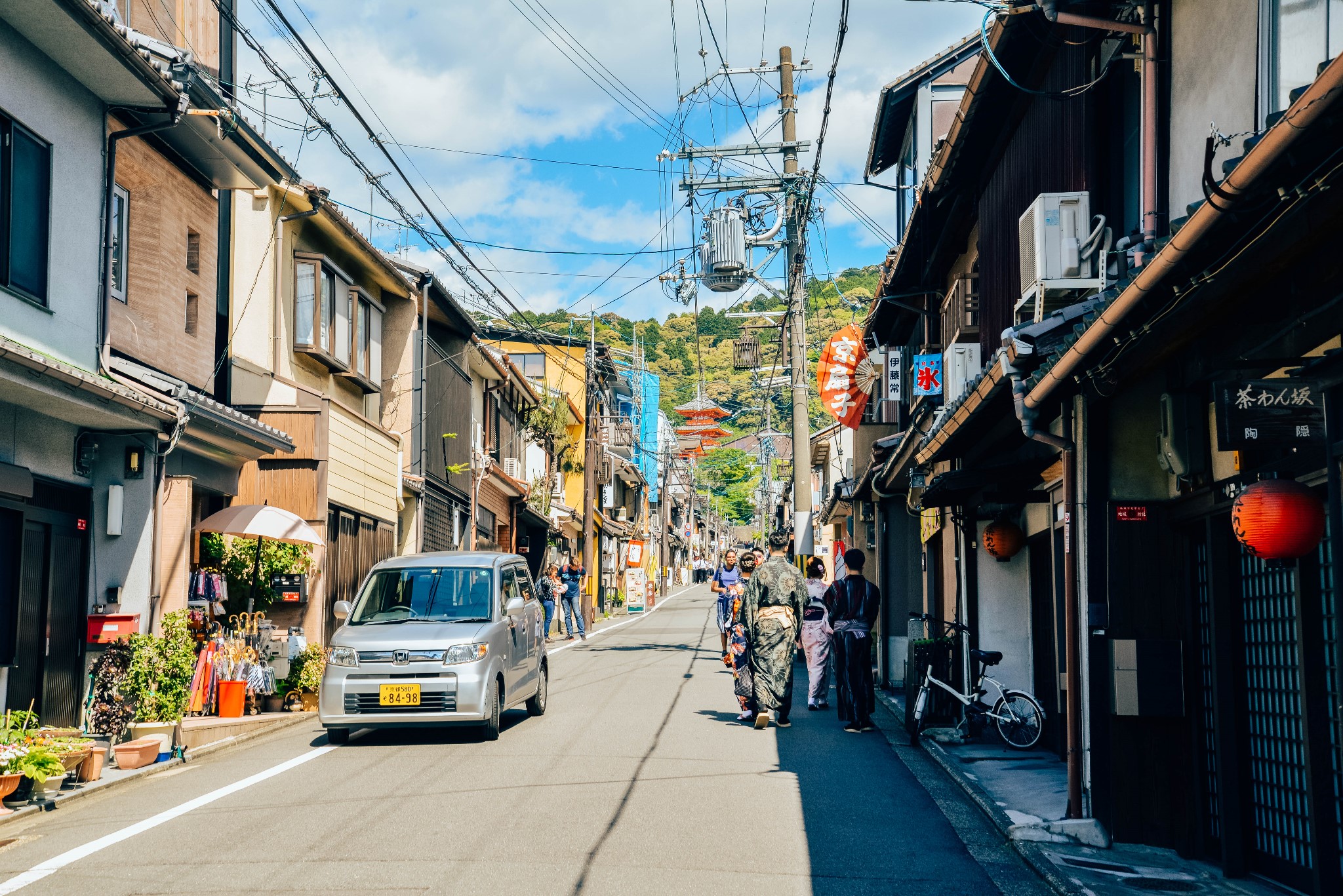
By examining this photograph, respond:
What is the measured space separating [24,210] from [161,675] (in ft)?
15.9

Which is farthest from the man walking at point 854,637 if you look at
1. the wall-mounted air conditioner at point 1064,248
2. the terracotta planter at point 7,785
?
the terracotta planter at point 7,785

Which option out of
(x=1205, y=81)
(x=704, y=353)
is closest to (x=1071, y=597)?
(x=1205, y=81)

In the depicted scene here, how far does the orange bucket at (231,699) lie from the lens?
13.9 m

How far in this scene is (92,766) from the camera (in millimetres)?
9742

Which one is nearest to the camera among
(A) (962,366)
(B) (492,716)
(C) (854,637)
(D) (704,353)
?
(B) (492,716)

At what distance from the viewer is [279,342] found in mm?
19750

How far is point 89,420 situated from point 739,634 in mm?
7280

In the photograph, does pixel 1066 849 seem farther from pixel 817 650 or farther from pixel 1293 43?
pixel 817 650

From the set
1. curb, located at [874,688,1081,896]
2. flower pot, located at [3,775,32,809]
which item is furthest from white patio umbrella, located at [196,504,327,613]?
curb, located at [874,688,1081,896]

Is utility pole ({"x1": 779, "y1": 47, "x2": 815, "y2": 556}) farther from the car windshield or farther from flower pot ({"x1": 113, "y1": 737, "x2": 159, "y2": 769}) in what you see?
flower pot ({"x1": 113, "y1": 737, "x2": 159, "y2": 769})

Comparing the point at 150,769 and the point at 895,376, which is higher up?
the point at 895,376

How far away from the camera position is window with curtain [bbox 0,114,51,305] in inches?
450

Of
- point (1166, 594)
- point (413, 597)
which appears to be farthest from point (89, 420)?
point (1166, 594)

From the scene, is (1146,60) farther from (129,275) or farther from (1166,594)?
(129,275)
